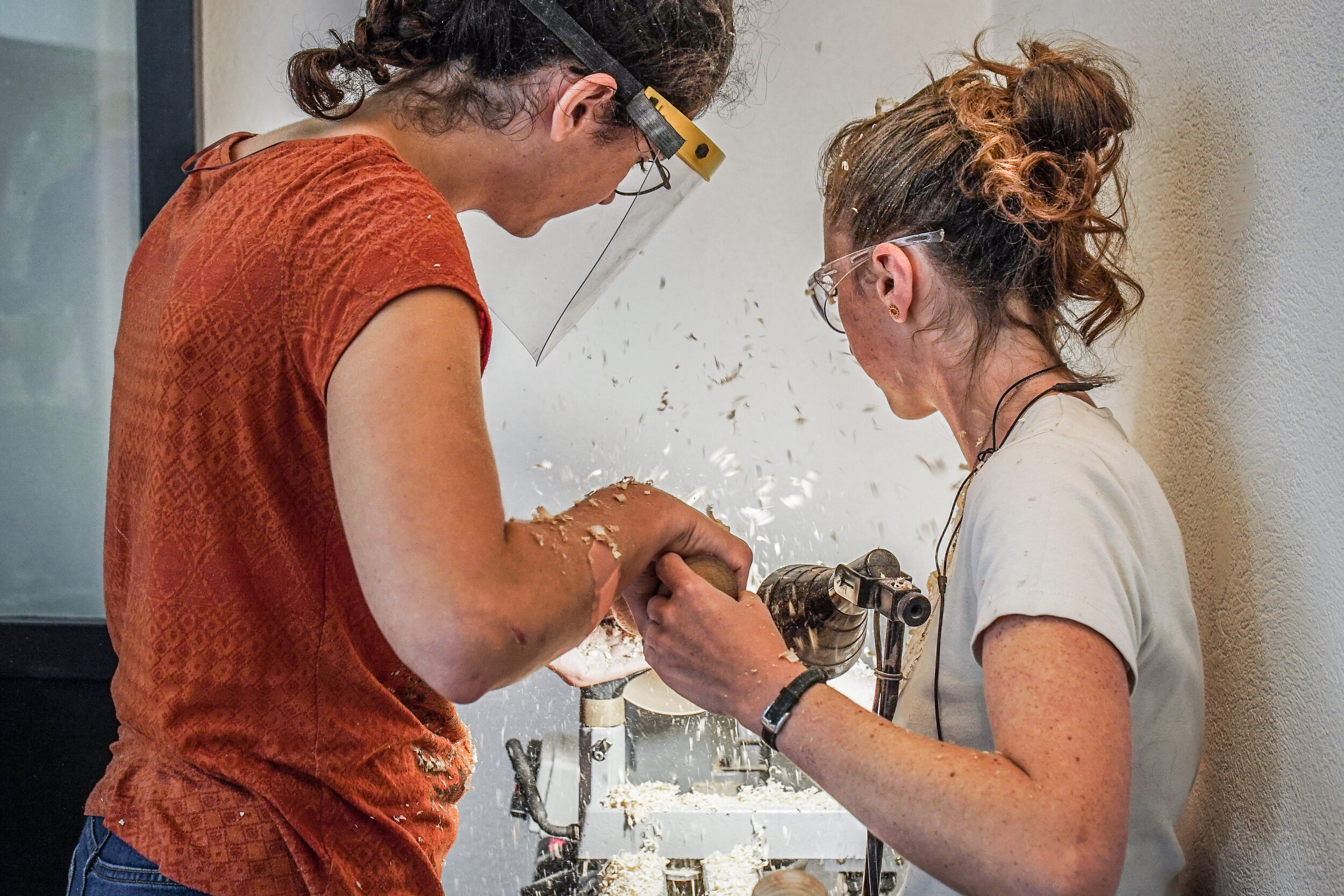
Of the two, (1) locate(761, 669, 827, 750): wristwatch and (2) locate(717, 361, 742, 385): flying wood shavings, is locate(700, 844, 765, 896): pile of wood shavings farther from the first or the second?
(2) locate(717, 361, 742, 385): flying wood shavings

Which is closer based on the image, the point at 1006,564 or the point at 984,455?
the point at 1006,564

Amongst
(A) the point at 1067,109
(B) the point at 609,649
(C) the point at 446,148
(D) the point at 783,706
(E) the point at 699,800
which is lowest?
(E) the point at 699,800

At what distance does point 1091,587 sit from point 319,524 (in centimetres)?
65

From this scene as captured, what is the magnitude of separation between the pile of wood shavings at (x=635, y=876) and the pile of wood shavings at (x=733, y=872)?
0.08 metres

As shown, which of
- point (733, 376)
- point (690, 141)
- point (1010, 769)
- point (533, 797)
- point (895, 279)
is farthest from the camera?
point (733, 376)

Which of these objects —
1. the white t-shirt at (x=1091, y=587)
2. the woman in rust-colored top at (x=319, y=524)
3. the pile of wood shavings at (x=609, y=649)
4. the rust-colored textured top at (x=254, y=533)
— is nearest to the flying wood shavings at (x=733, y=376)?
the pile of wood shavings at (x=609, y=649)

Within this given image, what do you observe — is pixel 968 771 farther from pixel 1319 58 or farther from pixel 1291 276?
pixel 1319 58

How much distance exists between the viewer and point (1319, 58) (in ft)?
3.25

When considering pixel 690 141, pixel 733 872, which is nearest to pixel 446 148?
pixel 690 141

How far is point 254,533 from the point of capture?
795 mm

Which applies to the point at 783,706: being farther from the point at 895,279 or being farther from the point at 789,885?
the point at 789,885

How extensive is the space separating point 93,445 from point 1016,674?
2081mm

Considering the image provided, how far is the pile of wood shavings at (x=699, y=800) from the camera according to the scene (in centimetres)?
168

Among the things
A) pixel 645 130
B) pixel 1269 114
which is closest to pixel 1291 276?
pixel 1269 114
